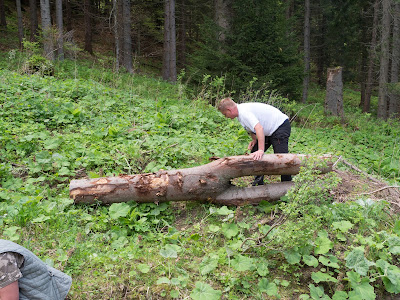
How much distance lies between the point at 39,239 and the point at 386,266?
363 cm

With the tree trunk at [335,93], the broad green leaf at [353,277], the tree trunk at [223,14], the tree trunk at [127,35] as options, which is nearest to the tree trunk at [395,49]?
the tree trunk at [335,93]

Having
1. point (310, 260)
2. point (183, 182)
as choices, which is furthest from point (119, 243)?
point (310, 260)

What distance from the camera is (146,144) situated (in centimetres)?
545

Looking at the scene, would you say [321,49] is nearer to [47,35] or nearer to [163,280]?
[47,35]

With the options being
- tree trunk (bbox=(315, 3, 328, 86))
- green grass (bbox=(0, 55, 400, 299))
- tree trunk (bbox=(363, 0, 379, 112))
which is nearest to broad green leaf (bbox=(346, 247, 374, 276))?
green grass (bbox=(0, 55, 400, 299))

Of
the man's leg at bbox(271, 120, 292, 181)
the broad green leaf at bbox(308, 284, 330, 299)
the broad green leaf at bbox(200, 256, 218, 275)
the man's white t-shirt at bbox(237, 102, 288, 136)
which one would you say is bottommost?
the broad green leaf at bbox(308, 284, 330, 299)

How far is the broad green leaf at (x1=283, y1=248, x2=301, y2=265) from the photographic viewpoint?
3223 millimetres

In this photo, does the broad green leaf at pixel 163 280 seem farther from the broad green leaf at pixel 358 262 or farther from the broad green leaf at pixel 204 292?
the broad green leaf at pixel 358 262

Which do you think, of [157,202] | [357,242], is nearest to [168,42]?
[157,202]

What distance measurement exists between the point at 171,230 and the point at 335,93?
31.6 feet

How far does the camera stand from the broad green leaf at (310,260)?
3.19 metres

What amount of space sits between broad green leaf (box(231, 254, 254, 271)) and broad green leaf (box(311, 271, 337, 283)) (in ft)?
1.97

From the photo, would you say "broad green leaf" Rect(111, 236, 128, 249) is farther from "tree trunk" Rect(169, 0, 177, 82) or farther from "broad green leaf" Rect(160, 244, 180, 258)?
"tree trunk" Rect(169, 0, 177, 82)

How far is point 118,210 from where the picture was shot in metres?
3.97
